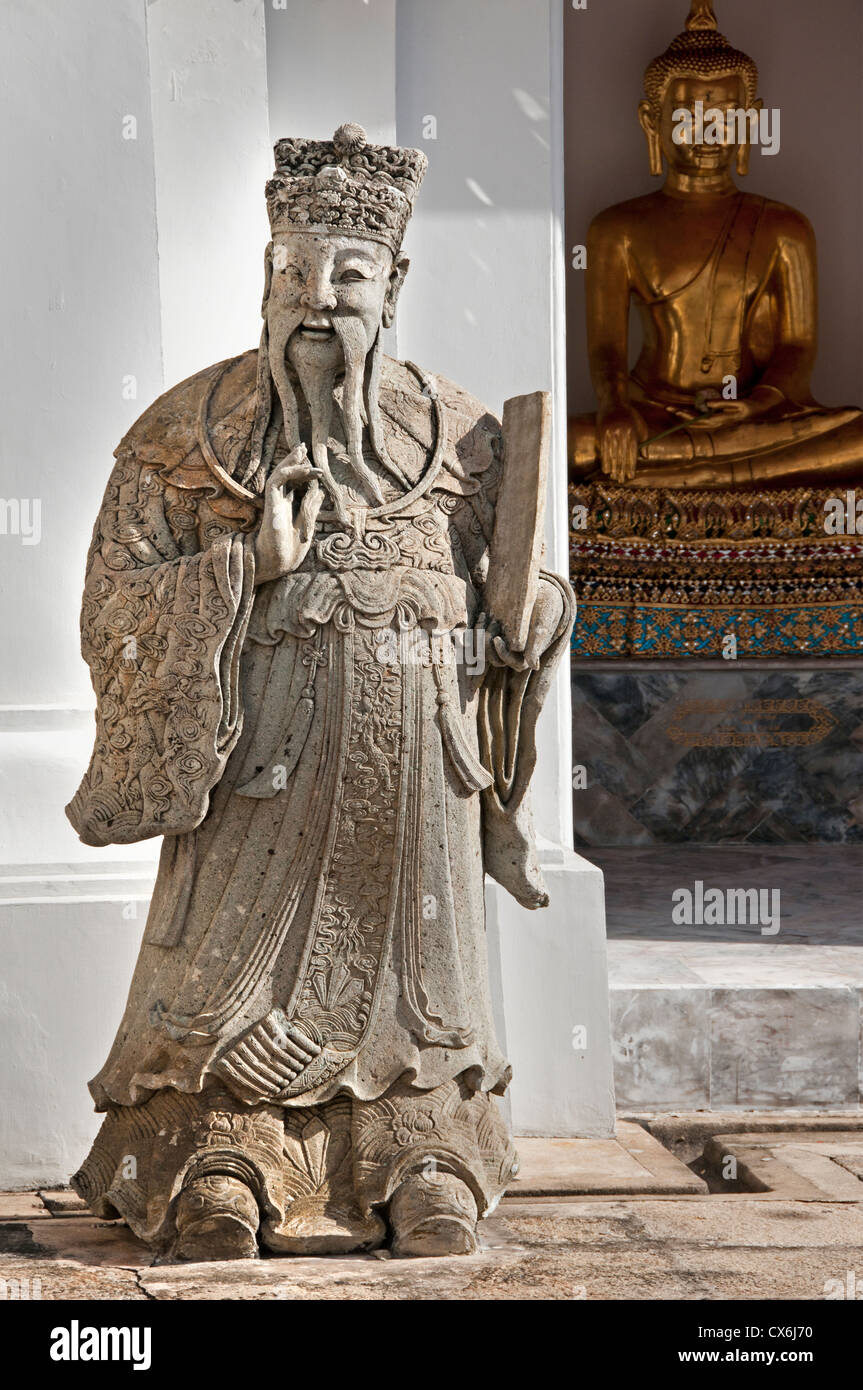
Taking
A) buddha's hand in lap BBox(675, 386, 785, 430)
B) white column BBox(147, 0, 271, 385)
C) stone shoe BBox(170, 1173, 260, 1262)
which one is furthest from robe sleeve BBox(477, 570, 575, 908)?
buddha's hand in lap BBox(675, 386, 785, 430)

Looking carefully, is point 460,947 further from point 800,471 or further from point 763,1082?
point 800,471

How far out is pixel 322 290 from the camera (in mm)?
3830

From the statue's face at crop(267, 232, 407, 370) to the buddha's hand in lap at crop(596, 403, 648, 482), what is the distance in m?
4.67

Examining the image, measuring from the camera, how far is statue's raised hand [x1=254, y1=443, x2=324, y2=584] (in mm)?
3816

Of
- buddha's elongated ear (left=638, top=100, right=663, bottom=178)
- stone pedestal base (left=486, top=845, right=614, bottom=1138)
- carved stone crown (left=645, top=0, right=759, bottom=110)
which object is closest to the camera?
stone pedestal base (left=486, top=845, right=614, bottom=1138)

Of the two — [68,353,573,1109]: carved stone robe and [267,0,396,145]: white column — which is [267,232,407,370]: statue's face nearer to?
[68,353,573,1109]: carved stone robe

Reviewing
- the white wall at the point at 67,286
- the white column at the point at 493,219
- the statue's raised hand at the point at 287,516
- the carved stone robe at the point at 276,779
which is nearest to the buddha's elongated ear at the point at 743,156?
the white column at the point at 493,219

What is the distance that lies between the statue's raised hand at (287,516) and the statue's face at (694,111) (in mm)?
5666

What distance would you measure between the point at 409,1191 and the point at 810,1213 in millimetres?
923

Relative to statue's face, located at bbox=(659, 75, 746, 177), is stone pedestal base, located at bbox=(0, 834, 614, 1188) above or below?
below

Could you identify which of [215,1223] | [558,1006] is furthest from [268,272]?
[558,1006]

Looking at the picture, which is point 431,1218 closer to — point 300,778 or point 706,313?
point 300,778

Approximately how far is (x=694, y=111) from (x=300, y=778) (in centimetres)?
596

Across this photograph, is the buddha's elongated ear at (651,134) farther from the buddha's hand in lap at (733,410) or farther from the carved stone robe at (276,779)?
the carved stone robe at (276,779)
